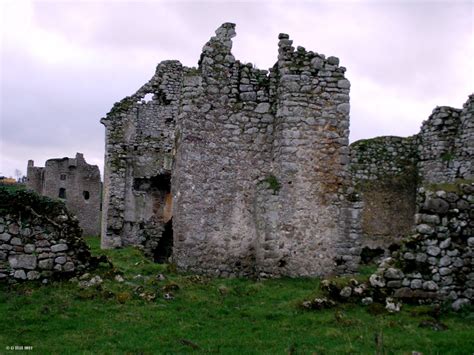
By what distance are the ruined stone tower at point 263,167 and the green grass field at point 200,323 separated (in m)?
1.59

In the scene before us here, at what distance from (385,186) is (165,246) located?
9.01 m

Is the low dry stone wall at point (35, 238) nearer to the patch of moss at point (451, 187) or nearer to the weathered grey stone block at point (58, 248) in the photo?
the weathered grey stone block at point (58, 248)

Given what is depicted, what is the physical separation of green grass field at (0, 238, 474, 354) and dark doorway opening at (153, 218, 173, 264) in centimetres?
1032

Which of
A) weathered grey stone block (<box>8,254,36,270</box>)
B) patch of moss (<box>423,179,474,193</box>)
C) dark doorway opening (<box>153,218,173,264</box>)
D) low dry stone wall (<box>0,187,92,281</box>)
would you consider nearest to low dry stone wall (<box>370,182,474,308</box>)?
patch of moss (<box>423,179,474,193</box>)

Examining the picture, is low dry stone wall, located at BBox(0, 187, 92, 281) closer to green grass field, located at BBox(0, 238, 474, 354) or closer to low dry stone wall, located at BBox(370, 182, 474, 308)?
green grass field, located at BBox(0, 238, 474, 354)

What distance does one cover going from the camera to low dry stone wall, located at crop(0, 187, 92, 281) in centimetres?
988

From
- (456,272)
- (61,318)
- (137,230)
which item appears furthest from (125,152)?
(456,272)

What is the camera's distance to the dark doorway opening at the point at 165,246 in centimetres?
2069

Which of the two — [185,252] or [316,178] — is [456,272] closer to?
[316,178]

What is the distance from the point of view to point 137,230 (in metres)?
21.8

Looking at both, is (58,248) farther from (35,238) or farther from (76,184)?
(76,184)

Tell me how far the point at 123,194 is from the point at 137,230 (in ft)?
5.38

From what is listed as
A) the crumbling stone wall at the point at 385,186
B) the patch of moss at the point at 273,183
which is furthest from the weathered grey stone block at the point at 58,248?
the crumbling stone wall at the point at 385,186

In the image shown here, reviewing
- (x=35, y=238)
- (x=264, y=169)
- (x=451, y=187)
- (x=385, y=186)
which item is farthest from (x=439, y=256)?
(x=385, y=186)
